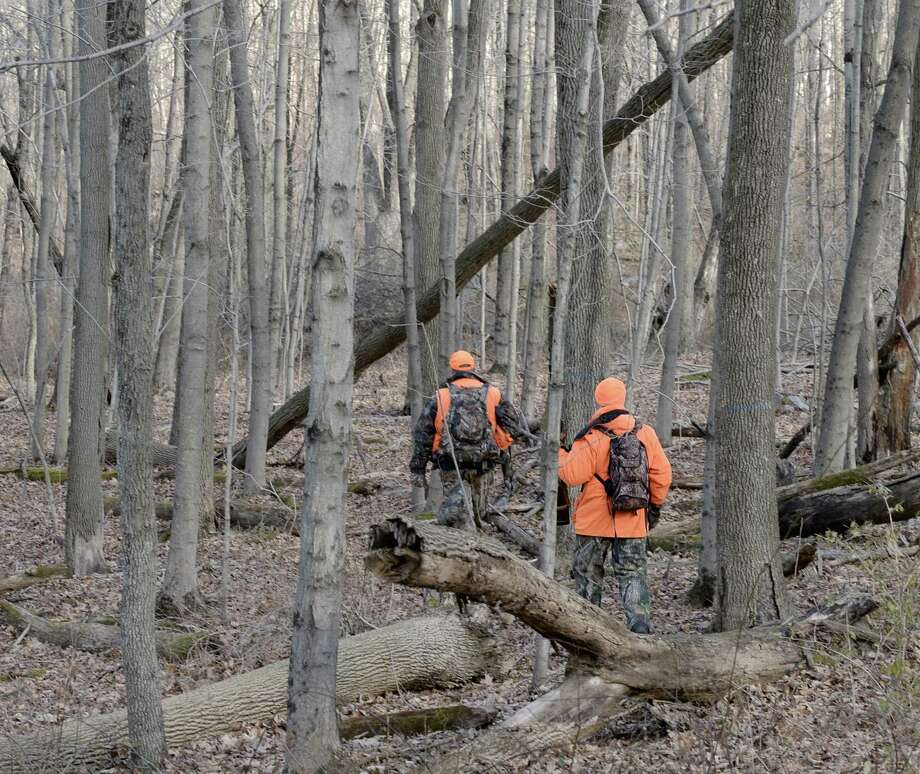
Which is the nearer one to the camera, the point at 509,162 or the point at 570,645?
the point at 570,645

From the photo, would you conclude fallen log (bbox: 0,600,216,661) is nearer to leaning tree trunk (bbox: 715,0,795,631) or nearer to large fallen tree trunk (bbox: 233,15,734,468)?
large fallen tree trunk (bbox: 233,15,734,468)

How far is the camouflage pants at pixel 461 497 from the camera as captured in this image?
8.84 metres

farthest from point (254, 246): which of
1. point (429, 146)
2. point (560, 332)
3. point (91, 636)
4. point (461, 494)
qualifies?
point (560, 332)

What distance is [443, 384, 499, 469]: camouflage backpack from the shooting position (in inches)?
343

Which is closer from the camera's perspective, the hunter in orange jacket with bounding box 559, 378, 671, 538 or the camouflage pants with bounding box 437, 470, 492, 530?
the hunter in orange jacket with bounding box 559, 378, 671, 538

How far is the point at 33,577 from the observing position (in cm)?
917

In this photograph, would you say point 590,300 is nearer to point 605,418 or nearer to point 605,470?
point 605,418

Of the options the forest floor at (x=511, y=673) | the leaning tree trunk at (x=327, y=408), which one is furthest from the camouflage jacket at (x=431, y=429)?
the leaning tree trunk at (x=327, y=408)

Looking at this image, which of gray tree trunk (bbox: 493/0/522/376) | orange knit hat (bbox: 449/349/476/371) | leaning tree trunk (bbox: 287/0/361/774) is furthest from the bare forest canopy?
orange knit hat (bbox: 449/349/476/371)

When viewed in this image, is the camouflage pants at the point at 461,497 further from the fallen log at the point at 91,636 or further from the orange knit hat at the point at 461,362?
the fallen log at the point at 91,636

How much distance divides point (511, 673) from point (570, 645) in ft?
6.48

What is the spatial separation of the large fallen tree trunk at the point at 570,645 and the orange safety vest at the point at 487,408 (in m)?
3.61

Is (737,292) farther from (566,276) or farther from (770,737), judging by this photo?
(770,737)

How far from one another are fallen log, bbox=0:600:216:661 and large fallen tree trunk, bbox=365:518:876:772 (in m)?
3.14
